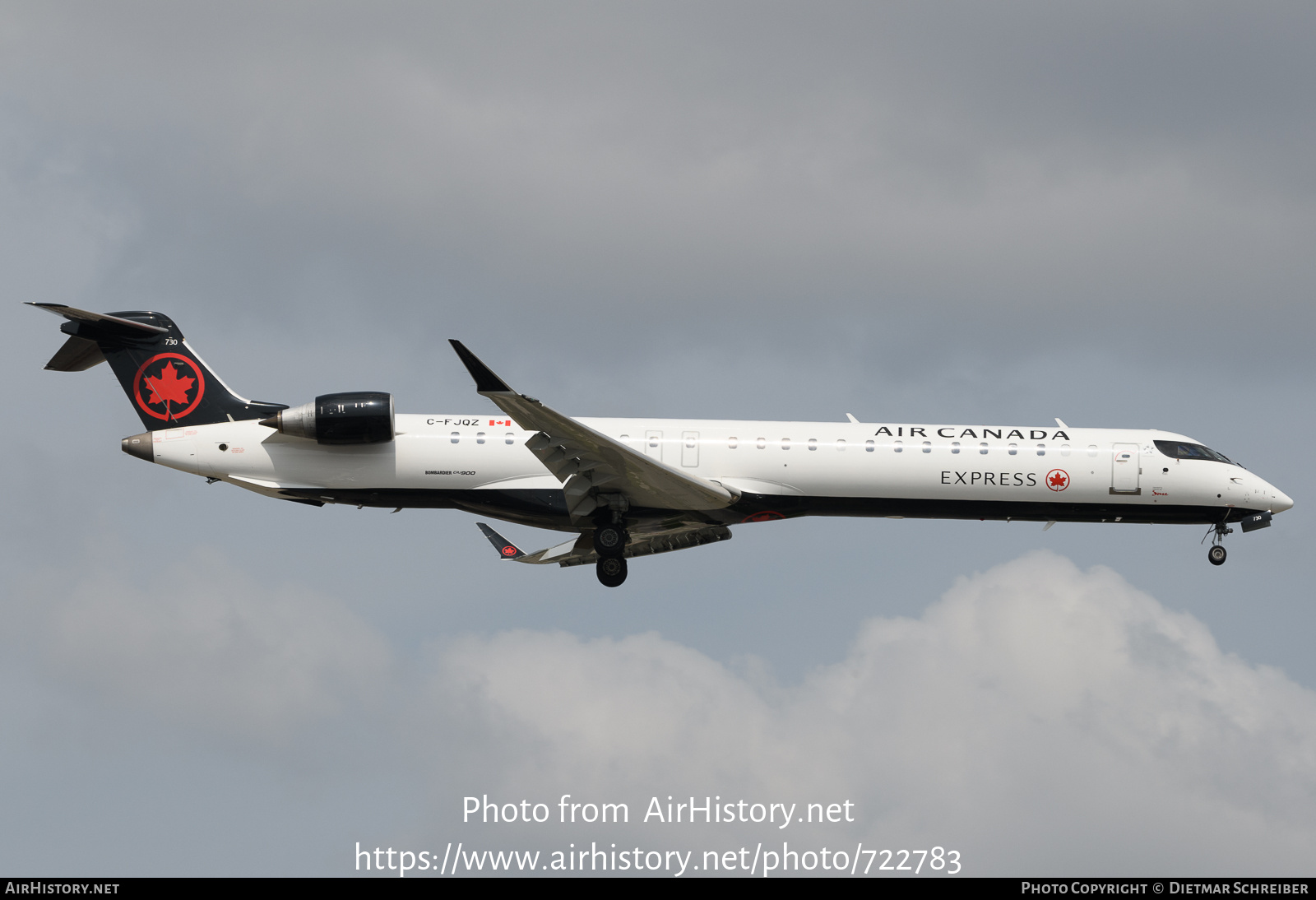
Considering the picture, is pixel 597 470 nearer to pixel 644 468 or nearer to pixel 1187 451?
pixel 644 468

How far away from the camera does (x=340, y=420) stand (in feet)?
101

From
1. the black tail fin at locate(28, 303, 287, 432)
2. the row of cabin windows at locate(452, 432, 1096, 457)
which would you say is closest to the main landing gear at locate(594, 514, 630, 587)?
the row of cabin windows at locate(452, 432, 1096, 457)

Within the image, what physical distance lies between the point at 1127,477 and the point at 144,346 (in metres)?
24.3

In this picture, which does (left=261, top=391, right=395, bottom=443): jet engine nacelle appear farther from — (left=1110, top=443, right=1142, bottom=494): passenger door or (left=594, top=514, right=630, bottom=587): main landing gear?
(left=1110, top=443, right=1142, bottom=494): passenger door

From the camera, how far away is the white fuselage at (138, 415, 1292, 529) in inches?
1229

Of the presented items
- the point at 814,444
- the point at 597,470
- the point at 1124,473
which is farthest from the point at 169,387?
the point at 1124,473

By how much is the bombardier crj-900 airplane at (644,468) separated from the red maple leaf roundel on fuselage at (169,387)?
32 mm

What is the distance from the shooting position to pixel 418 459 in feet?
102

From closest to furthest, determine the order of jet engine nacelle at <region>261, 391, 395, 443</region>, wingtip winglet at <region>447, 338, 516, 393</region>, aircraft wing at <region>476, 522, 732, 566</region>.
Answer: wingtip winglet at <region>447, 338, 516, 393</region>, jet engine nacelle at <region>261, 391, 395, 443</region>, aircraft wing at <region>476, 522, 732, 566</region>

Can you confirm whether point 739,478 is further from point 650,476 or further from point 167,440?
point 167,440

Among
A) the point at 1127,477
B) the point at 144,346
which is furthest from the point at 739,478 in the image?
the point at 144,346

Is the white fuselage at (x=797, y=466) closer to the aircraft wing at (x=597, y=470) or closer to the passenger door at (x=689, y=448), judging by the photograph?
the passenger door at (x=689, y=448)

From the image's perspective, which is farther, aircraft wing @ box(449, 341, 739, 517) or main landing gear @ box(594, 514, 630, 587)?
main landing gear @ box(594, 514, 630, 587)

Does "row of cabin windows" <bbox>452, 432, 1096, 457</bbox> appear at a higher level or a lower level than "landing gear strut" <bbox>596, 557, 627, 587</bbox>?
higher
